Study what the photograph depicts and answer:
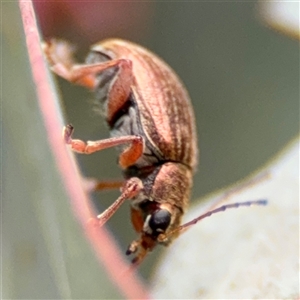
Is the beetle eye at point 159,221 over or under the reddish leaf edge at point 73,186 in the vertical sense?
under

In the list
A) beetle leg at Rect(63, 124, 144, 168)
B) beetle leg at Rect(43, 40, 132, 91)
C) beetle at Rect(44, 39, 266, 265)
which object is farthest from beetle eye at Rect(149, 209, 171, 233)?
beetle leg at Rect(43, 40, 132, 91)

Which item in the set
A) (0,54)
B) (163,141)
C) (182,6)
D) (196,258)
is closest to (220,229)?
(196,258)

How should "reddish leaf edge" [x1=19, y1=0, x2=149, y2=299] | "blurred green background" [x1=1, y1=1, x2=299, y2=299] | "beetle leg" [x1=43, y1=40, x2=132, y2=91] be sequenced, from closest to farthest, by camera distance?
"reddish leaf edge" [x1=19, y1=0, x2=149, y2=299] → "beetle leg" [x1=43, y1=40, x2=132, y2=91] → "blurred green background" [x1=1, y1=1, x2=299, y2=299]

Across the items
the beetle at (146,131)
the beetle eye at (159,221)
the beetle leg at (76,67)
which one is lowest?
the beetle eye at (159,221)

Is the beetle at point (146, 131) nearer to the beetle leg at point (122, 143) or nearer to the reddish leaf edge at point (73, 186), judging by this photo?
the beetle leg at point (122, 143)

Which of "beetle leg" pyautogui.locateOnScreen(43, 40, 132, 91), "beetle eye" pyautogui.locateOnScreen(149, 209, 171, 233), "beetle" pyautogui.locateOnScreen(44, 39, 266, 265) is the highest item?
"beetle leg" pyautogui.locateOnScreen(43, 40, 132, 91)

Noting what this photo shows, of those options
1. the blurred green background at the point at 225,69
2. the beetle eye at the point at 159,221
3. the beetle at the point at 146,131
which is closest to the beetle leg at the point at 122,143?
the beetle at the point at 146,131

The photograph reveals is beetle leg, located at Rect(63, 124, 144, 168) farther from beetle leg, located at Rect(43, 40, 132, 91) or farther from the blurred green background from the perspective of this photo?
the blurred green background

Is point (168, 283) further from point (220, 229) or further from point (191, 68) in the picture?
point (191, 68)

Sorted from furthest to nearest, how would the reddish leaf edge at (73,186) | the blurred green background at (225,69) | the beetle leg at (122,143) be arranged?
the blurred green background at (225,69) < the beetle leg at (122,143) < the reddish leaf edge at (73,186)
